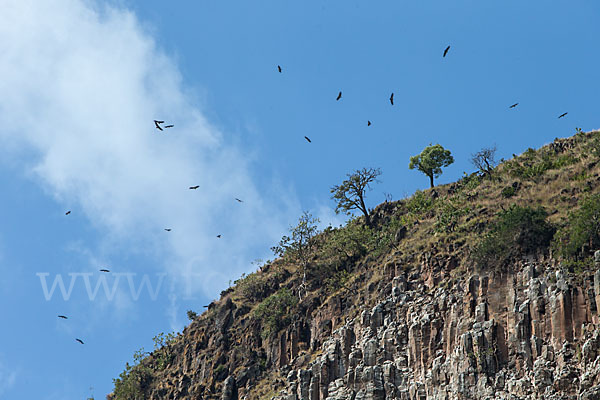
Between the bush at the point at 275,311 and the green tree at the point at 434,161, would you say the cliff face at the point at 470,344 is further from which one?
the green tree at the point at 434,161

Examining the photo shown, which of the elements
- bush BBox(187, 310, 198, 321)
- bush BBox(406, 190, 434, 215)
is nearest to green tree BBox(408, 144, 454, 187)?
bush BBox(406, 190, 434, 215)

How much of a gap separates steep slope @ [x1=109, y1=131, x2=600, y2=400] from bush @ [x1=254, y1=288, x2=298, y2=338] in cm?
13

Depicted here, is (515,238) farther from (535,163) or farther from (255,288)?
(255,288)

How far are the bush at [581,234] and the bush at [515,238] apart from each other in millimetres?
1357

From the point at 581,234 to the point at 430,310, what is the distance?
1167 centimetres

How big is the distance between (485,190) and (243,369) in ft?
89.1

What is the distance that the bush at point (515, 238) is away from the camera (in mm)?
52000

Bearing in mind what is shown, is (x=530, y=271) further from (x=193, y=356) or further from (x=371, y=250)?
(x=193, y=356)

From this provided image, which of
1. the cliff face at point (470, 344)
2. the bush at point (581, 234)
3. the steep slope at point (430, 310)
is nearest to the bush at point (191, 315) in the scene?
the steep slope at point (430, 310)

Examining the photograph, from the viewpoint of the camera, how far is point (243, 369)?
67.2m

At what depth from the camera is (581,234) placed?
4866 cm

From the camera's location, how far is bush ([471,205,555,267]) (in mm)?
52000

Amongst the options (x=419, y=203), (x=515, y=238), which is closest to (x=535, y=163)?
(x=419, y=203)

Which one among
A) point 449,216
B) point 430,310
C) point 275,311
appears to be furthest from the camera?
point 275,311
